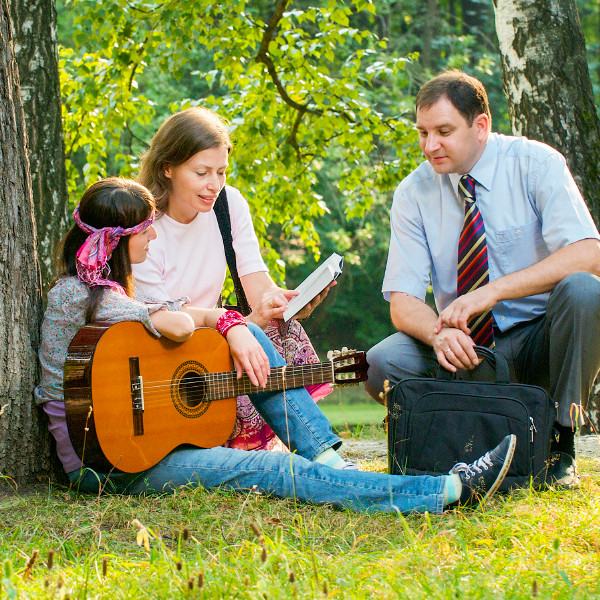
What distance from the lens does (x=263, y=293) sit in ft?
11.2

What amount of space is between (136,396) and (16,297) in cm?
58

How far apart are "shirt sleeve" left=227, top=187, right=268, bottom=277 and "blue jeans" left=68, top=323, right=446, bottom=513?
65 cm

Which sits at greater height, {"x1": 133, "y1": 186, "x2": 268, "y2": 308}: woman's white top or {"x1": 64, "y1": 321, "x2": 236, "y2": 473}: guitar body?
{"x1": 133, "y1": 186, "x2": 268, "y2": 308}: woman's white top

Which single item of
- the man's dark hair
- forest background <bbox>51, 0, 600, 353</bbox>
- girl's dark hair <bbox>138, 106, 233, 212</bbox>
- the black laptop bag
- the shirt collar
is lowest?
the black laptop bag

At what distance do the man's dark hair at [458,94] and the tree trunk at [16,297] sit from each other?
1641 millimetres

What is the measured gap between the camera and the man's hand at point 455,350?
A: 2807 mm

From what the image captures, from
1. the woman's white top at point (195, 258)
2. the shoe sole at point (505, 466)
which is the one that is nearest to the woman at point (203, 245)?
the woman's white top at point (195, 258)

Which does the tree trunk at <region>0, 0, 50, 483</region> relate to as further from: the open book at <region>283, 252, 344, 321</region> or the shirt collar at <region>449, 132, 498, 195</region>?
the shirt collar at <region>449, 132, 498, 195</region>

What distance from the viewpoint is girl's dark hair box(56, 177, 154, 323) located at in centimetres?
276

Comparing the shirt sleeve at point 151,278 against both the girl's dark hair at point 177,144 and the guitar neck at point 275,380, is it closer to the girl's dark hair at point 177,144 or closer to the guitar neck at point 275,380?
the girl's dark hair at point 177,144

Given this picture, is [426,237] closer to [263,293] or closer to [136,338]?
[263,293]

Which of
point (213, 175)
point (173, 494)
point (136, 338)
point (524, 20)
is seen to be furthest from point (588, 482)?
point (524, 20)

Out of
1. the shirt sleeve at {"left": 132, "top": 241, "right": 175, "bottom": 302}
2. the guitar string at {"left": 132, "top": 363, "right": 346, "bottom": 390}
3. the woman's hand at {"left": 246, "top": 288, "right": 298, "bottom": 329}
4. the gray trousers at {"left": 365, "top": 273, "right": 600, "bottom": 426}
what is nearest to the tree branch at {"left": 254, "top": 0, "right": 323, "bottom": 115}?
the shirt sleeve at {"left": 132, "top": 241, "right": 175, "bottom": 302}

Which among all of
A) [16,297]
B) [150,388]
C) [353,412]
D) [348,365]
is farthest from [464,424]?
[353,412]
